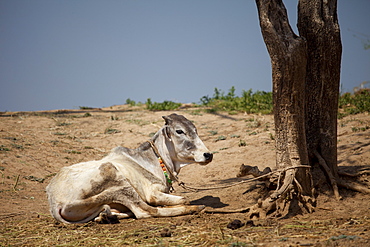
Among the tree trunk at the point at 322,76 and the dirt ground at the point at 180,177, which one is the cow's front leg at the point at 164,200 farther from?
the tree trunk at the point at 322,76

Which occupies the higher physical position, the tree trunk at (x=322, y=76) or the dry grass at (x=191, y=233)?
the tree trunk at (x=322, y=76)

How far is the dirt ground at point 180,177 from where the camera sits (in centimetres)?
→ 391

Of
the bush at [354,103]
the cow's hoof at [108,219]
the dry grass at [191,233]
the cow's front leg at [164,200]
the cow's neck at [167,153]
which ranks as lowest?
the dry grass at [191,233]

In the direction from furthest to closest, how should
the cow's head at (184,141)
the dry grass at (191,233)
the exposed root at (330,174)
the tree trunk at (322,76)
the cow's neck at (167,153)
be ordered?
the cow's neck at (167,153), the cow's head at (184,141), the tree trunk at (322,76), the exposed root at (330,174), the dry grass at (191,233)

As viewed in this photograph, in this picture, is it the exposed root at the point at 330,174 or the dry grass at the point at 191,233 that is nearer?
the dry grass at the point at 191,233

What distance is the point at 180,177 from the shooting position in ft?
26.1

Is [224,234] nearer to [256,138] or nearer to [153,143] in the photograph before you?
[153,143]

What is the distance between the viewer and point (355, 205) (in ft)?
15.6

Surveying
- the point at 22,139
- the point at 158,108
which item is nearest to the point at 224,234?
the point at 22,139

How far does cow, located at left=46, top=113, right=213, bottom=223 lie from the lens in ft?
15.7

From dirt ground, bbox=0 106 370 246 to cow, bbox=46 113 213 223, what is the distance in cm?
17

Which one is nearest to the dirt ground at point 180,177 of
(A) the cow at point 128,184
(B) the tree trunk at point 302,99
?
(A) the cow at point 128,184

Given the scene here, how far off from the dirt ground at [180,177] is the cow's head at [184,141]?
0.77 m

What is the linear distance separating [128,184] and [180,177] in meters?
3.13
